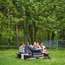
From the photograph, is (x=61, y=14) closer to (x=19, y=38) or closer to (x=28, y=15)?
(x=28, y=15)

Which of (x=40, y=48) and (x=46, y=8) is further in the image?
(x=46, y=8)

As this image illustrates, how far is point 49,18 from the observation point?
38156 mm

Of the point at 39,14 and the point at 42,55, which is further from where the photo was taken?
the point at 39,14

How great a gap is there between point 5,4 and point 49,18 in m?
17.3

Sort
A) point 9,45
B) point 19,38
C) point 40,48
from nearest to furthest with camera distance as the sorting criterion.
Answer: point 40,48
point 9,45
point 19,38

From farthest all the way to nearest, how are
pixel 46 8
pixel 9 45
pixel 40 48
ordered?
1. pixel 9 45
2. pixel 46 8
3. pixel 40 48

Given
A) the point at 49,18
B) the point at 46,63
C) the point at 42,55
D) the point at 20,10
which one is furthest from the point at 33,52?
the point at 49,18

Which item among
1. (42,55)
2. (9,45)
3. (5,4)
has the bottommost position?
(9,45)

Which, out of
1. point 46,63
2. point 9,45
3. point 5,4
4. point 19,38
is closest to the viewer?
point 46,63

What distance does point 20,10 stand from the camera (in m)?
35.5

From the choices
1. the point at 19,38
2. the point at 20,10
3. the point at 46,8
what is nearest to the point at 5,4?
the point at 20,10

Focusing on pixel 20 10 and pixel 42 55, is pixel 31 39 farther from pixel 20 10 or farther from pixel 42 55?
pixel 42 55

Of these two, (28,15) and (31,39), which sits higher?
(28,15)

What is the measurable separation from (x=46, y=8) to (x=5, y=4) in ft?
56.5
